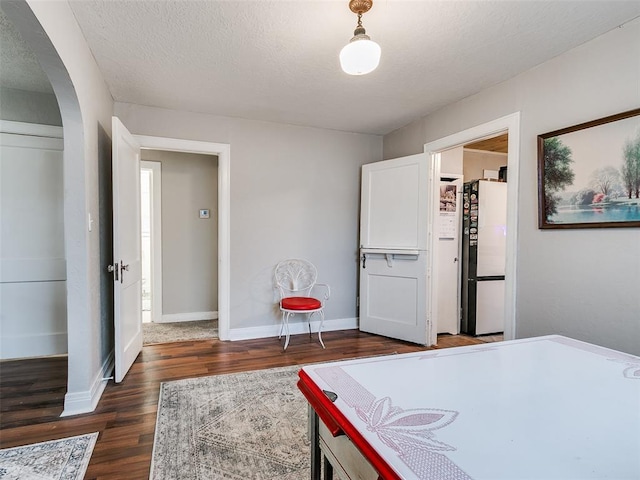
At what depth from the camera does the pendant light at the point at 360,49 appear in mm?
1771

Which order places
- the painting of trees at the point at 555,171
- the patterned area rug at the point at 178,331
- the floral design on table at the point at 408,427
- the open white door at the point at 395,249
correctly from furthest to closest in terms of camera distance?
the patterned area rug at the point at 178,331
the open white door at the point at 395,249
the painting of trees at the point at 555,171
the floral design on table at the point at 408,427

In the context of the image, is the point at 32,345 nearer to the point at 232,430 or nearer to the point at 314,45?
the point at 232,430

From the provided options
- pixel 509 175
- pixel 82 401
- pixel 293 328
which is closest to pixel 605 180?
pixel 509 175

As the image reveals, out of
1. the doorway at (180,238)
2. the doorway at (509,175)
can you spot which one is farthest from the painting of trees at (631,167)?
the doorway at (180,238)

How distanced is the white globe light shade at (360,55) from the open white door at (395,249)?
1.88 m

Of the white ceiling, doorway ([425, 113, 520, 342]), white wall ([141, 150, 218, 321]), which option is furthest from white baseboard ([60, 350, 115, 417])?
doorway ([425, 113, 520, 342])

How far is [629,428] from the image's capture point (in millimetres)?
759

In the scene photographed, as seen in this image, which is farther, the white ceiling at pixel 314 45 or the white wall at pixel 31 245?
the white wall at pixel 31 245

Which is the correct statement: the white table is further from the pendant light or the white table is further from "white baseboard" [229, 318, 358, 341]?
"white baseboard" [229, 318, 358, 341]

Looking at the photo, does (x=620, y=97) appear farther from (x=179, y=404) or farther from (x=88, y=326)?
(x=88, y=326)

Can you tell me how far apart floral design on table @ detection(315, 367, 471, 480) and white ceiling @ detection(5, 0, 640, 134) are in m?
1.92

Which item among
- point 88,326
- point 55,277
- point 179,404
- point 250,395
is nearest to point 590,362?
point 250,395

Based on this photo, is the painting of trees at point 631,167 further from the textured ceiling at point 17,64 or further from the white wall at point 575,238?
the textured ceiling at point 17,64

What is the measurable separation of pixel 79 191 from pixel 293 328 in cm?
256
